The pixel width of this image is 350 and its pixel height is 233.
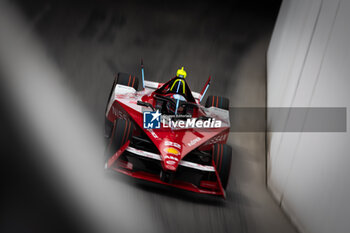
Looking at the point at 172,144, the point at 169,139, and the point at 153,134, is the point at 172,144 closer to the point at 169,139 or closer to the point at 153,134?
the point at 169,139

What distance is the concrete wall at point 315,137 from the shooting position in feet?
16.1

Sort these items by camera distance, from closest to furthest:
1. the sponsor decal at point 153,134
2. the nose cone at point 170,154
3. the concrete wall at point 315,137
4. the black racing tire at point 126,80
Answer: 1. the concrete wall at point 315,137
2. the nose cone at point 170,154
3. the sponsor decal at point 153,134
4. the black racing tire at point 126,80

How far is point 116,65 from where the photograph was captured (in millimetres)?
9867

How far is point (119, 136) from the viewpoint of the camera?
6.34 m

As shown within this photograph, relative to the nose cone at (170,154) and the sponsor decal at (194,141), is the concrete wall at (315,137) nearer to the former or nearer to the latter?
the sponsor decal at (194,141)

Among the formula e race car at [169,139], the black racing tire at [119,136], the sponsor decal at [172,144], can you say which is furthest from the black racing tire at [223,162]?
the black racing tire at [119,136]

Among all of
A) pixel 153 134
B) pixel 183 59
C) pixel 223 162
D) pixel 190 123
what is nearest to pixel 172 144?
pixel 153 134

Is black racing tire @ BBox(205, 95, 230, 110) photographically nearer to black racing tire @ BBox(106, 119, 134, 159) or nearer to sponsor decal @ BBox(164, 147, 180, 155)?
sponsor decal @ BBox(164, 147, 180, 155)

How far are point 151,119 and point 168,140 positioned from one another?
0.43 m

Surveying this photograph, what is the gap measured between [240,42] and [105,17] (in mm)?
3667

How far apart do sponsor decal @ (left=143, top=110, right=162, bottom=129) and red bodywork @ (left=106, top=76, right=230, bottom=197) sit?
82 mm

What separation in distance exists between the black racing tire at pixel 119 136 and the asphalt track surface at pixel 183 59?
568 millimetres

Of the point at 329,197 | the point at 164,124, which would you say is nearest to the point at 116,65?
the point at 164,124

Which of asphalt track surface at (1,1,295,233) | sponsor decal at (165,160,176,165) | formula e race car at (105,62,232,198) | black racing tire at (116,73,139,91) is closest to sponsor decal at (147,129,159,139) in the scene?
formula e race car at (105,62,232,198)
